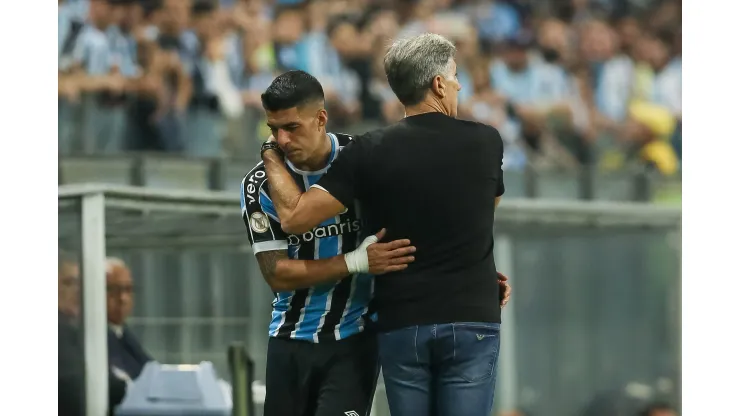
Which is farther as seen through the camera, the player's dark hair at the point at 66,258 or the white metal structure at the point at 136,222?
the player's dark hair at the point at 66,258

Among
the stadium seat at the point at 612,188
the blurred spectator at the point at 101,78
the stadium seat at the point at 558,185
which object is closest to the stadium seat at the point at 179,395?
the blurred spectator at the point at 101,78

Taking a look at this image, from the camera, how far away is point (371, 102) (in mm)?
9461

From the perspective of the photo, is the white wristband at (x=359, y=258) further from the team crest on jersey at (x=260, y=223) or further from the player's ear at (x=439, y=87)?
the player's ear at (x=439, y=87)

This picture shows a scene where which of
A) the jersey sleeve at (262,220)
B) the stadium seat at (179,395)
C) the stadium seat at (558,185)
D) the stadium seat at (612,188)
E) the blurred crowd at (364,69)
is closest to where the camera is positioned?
the jersey sleeve at (262,220)

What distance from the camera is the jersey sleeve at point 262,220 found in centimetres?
321

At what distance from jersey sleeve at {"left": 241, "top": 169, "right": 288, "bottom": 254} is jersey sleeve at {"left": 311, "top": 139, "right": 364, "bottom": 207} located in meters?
0.28

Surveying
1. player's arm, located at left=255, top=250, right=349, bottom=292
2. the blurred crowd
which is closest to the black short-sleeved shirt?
player's arm, located at left=255, top=250, right=349, bottom=292

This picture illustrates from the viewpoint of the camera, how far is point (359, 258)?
9.93ft

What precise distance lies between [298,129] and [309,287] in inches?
16.1

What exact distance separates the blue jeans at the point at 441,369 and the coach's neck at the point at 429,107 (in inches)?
20.1

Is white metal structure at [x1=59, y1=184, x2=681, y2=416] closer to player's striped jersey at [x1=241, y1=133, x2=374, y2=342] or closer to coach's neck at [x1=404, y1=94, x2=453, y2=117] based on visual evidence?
player's striped jersey at [x1=241, y1=133, x2=374, y2=342]

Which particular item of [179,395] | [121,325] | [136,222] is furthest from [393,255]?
[136,222]

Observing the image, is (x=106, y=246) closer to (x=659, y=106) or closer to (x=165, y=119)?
(x=165, y=119)
